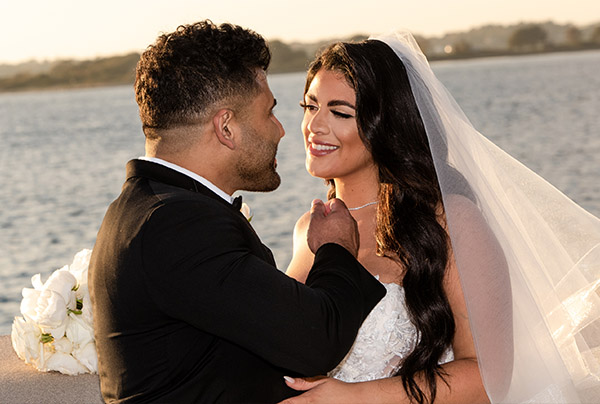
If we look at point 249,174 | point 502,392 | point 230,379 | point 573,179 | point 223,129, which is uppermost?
point 223,129

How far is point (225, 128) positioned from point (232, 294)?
516mm

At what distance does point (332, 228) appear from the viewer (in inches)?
90.9

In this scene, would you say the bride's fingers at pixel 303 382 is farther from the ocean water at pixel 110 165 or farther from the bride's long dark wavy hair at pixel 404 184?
the ocean water at pixel 110 165

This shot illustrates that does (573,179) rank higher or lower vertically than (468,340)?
lower

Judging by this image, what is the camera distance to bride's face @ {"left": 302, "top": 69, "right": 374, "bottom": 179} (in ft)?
10.0

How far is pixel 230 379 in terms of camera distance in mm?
2145

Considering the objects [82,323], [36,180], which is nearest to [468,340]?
[82,323]

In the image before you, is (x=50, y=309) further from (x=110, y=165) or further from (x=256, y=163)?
(x=110, y=165)

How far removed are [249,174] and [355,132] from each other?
33.3 inches

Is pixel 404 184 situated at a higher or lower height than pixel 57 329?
higher

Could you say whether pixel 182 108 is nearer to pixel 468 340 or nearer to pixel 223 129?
pixel 223 129

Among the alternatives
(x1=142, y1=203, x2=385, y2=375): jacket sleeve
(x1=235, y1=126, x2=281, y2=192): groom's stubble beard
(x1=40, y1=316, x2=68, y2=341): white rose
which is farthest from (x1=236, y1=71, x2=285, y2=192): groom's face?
(x1=40, y1=316, x2=68, y2=341): white rose

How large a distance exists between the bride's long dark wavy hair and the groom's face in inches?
29.1

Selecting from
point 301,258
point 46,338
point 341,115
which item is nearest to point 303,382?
point 301,258
